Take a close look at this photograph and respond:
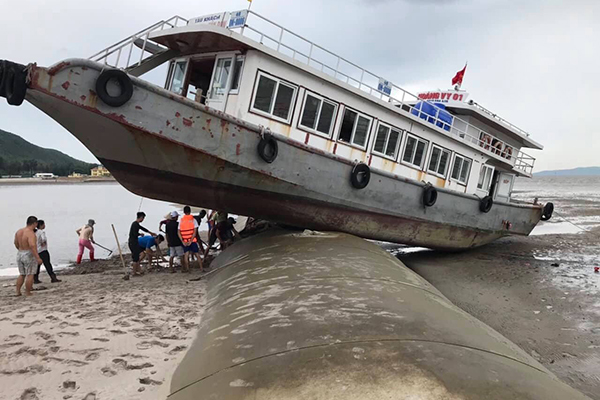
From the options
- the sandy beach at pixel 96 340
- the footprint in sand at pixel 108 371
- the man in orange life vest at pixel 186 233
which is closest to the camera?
the sandy beach at pixel 96 340

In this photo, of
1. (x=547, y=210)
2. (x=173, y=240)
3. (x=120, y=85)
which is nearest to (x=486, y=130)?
(x=547, y=210)

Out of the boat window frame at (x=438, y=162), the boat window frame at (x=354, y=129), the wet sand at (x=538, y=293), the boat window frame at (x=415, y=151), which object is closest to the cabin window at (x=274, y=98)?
the boat window frame at (x=354, y=129)

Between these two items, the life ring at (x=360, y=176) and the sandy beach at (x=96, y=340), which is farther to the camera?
the life ring at (x=360, y=176)

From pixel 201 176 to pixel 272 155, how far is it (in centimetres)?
141

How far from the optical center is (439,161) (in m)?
11.5

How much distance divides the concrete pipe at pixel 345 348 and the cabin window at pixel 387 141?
14.2ft

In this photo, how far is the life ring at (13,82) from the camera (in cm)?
607

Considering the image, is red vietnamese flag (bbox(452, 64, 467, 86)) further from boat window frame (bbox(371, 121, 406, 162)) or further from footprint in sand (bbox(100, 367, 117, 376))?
footprint in sand (bbox(100, 367, 117, 376))

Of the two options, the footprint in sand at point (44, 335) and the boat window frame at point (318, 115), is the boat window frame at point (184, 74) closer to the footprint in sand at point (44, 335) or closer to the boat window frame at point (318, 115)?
the boat window frame at point (318, 115)

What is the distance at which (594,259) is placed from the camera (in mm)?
12547

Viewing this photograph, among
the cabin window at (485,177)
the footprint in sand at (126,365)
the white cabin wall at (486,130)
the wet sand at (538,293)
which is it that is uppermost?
the white cabin wall at (486,130)

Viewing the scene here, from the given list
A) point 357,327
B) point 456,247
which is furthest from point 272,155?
point 456,247

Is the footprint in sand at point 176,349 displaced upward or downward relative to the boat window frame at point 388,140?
downward

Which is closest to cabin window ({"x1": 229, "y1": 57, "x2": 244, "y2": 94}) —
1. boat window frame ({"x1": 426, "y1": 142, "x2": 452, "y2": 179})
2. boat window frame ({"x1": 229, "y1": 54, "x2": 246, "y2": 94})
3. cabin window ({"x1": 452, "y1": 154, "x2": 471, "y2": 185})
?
boat window frame ({"x1": 229, "y1": 54, "x2": 246, "y2": 94})
